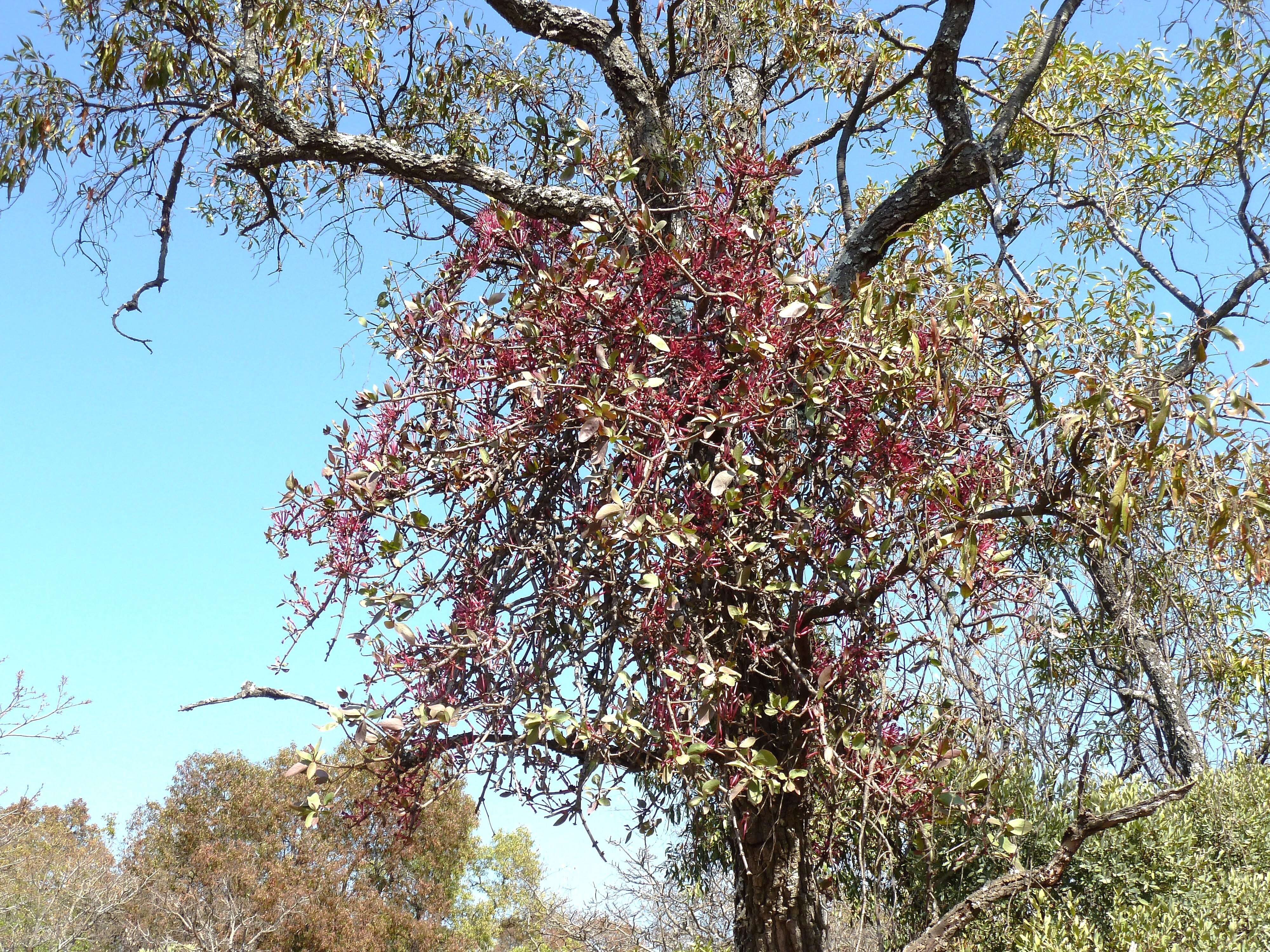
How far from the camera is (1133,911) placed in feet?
12.1

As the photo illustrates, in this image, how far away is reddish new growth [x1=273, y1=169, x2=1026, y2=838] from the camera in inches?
100

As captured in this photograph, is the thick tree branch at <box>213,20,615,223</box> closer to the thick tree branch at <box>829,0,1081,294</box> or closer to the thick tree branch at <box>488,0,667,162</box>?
the thick tree branch at <box>488,0,667,162</box>

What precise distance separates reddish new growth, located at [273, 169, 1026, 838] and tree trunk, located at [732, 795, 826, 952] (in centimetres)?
13

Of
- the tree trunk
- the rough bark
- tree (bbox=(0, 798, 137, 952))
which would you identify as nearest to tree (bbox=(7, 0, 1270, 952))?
the tree trunk

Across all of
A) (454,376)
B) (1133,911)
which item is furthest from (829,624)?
(1133,911)

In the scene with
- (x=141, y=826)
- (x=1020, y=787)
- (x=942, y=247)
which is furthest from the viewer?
(x=141, y=826)

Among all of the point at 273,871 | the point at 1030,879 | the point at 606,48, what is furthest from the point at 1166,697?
the point at 273,871

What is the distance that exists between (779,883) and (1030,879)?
1208mm

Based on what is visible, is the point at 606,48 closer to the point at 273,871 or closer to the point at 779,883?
the point at 779,883

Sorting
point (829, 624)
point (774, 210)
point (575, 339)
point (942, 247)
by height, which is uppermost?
point (774, 210)

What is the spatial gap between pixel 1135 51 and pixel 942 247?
5636mm

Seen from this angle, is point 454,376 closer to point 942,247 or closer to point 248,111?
point 942,247

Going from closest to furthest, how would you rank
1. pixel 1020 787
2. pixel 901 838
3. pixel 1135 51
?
pixel 1020 787 → pixel 901 838 → pixel 1135 51

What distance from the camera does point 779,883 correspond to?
2998mm
